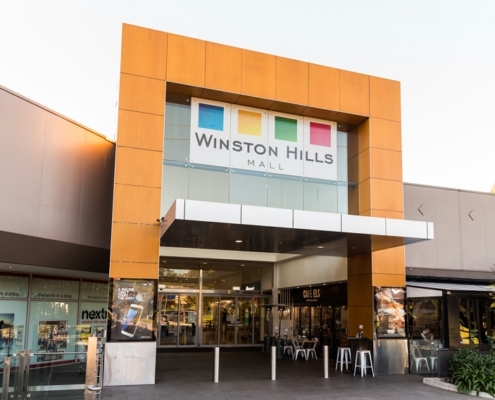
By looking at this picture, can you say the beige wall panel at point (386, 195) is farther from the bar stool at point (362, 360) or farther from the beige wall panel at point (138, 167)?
the beige wall panel at point (138, 167)

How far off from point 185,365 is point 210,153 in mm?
7148

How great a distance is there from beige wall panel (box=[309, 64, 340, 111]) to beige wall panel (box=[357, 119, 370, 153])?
1.17 m

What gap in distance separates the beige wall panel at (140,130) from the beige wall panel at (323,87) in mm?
4763

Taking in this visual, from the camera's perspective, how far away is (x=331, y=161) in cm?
1575

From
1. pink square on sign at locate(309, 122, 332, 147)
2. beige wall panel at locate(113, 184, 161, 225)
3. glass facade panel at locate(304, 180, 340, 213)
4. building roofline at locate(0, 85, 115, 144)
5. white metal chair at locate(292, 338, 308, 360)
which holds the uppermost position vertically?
pink square on sign at locate(309, 122, 332, 147)

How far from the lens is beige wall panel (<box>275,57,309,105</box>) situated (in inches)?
592

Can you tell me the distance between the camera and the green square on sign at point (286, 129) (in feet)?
50.1

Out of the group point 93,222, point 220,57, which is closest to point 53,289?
point 93,222

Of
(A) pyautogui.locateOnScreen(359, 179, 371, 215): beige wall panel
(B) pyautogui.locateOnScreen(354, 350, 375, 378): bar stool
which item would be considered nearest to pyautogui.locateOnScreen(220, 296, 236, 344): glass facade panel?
(B) pyautogui.locateOnScreen(354, 350, 375, 378): bar stool

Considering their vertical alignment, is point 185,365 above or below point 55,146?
below

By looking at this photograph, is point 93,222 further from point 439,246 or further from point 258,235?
point 439,246

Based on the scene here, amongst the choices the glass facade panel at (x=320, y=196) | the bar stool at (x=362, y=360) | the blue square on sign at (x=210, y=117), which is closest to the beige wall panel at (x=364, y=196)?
the glass facade panel at (x=320, y=196)

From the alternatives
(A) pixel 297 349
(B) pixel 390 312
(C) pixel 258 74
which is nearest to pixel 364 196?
(B) pixel 390 312

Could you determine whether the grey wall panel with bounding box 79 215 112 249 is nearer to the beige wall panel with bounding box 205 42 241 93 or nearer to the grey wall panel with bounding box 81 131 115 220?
the grey wall panel with bounding box 81 131 115 220
